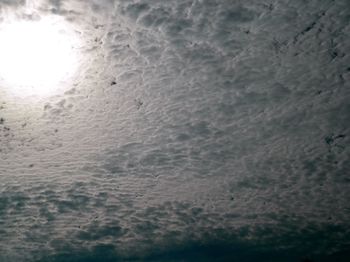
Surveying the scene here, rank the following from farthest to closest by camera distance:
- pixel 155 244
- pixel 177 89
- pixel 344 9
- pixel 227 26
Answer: pixel 155 244
pixel 177 89
pixel 227 26
pixel 344 9

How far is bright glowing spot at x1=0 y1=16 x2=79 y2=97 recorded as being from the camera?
2.09 metres

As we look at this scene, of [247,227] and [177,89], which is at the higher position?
[177,89]

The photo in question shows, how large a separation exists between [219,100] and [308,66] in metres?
0.76

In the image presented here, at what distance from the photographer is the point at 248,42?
2.22 metres

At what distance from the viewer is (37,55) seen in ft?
7.40

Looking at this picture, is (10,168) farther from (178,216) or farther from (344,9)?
(344,9)

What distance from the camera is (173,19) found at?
6.82 ft

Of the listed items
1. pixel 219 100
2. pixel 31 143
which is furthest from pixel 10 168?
pixel 219 100

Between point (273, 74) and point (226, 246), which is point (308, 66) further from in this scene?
point (226, 246)

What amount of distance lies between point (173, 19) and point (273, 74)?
3.05 ft

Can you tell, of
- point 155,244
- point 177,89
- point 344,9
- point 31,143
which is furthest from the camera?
point 155,244

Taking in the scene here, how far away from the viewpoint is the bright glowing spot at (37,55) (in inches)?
82.3

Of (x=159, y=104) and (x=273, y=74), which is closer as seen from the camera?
(x=273, y=74)

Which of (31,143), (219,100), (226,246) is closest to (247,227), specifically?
(226,246)
